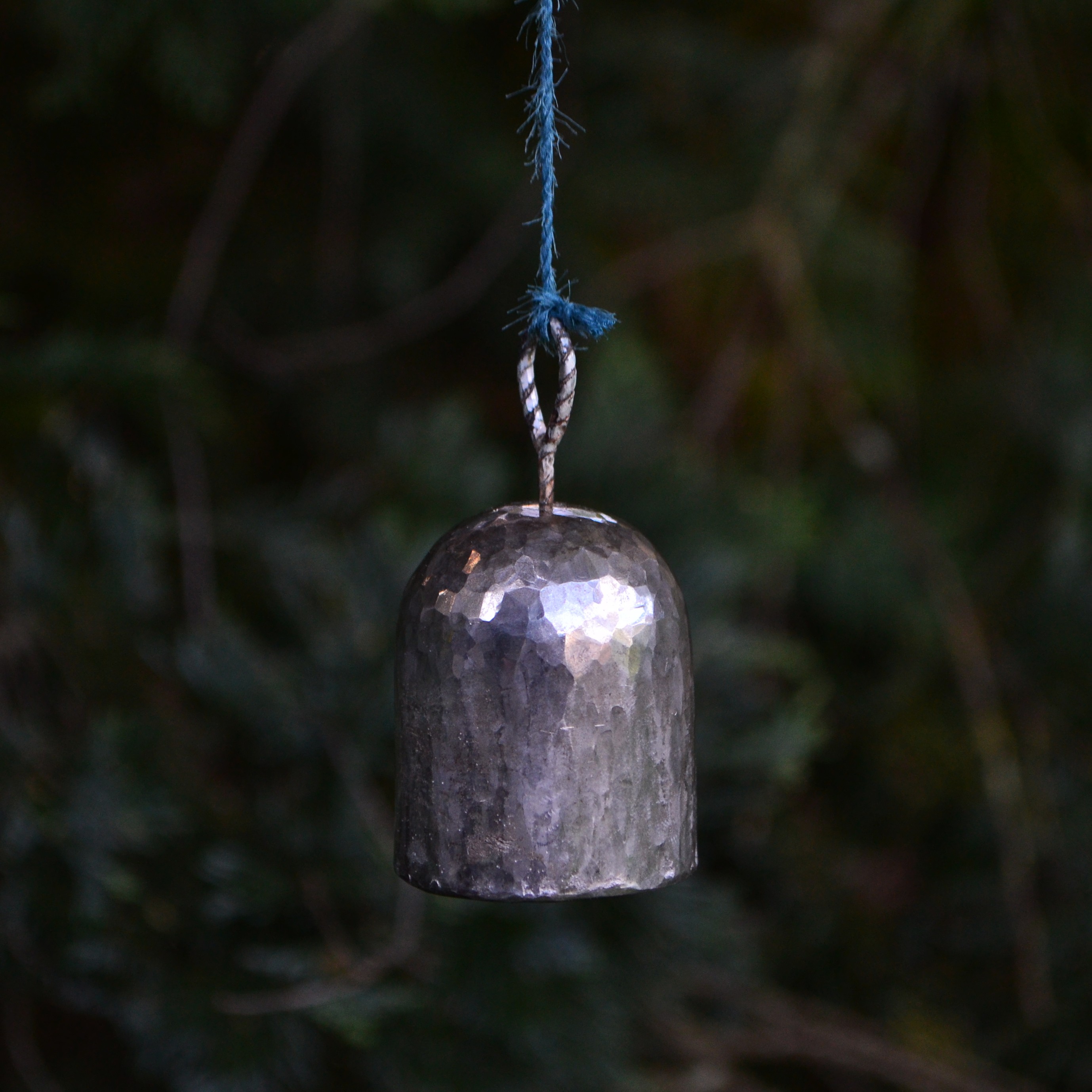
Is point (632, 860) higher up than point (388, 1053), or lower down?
higher up

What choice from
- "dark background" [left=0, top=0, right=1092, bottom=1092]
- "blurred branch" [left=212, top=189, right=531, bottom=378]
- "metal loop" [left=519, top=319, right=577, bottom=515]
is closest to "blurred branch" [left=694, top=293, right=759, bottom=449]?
"dark background" [left=0, top=0, right=1092, bottom=1092]

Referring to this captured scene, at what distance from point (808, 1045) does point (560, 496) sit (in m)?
0.55

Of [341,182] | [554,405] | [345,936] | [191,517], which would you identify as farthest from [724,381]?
[554,405]

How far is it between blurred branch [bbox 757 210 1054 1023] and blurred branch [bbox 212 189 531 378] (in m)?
0.26

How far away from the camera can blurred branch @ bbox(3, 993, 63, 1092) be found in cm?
98

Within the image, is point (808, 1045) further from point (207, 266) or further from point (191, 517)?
point (207, 266)

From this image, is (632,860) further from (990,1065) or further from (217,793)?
(990,1065)

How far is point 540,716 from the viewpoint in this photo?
0.51 meters

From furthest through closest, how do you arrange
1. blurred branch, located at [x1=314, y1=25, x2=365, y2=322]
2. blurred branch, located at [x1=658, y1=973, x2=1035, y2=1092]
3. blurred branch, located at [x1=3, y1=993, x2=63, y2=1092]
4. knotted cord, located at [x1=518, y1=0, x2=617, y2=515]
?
blurred branch, located at [x1=314, y1=25, x2=365, y2=322], blurred branch, located at [x1=658, y1=973, x2=1035, y2=1092], blurred branch, located at [x1=3, y1=993, x2=63, y2=1092], knotted cord, located at [x1=518, y1=0, x2=617, y2=515]

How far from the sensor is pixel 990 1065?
1140mm

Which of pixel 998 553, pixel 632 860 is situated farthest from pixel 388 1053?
pixel 998 553

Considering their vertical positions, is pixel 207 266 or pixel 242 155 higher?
pixel 242 155

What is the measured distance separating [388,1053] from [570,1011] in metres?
0.14

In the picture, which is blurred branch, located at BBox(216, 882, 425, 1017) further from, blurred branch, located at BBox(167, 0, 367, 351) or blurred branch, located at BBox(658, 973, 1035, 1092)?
blurred branch, located at BBox(167, 0, 367, 351)
